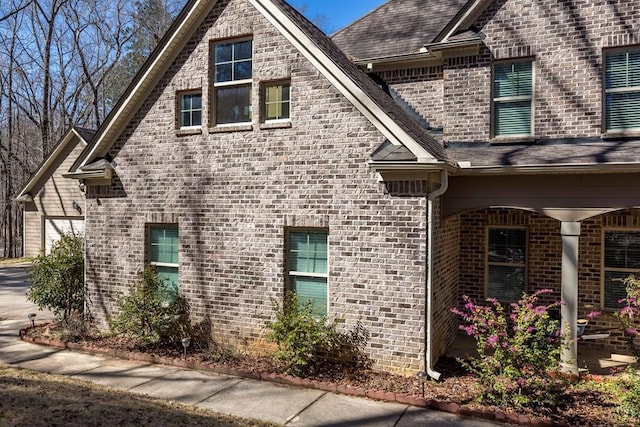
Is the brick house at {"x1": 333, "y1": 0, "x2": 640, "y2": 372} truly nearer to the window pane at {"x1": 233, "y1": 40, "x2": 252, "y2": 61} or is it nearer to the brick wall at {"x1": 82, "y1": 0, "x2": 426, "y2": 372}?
the brick wall at {"x1": 82, "y1": 0, "x2": 426, "y2": 372}

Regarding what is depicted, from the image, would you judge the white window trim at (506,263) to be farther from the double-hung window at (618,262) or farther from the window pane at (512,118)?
the window pane at (512,118)

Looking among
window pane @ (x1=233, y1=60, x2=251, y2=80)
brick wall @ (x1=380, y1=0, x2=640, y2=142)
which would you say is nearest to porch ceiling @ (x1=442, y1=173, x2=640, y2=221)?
brick wall @ (x1=380, y1=0, x2=640, y2=142)

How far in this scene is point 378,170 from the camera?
764 cm

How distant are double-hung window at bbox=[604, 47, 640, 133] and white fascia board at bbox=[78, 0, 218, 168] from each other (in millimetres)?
7653

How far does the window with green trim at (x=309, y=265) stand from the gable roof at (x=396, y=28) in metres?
4.88

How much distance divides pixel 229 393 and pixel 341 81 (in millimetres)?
5549

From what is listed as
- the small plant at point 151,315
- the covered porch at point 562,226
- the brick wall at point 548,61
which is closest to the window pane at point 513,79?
the brick wall at point 548,61

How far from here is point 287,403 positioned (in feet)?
22.4

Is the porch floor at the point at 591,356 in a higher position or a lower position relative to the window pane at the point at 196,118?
lower

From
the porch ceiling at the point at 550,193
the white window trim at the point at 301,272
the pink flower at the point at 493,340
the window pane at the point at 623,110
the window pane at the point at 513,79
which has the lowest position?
the pink flower at the point at 493,340

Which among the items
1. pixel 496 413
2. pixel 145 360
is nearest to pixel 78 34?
pixel 145 360

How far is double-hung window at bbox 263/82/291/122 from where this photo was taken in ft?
28.6

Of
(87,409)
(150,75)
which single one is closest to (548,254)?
(87,409)

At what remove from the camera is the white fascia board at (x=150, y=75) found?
9.27 meters
